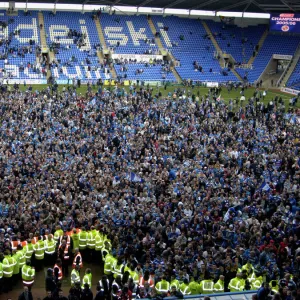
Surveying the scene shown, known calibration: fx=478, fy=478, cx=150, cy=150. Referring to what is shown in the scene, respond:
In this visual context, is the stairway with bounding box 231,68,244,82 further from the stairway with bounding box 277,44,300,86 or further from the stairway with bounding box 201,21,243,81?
the stairway with bounding box 277,44,300,86

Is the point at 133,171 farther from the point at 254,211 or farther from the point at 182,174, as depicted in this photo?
the point at 254,211

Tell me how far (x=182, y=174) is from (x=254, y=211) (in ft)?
11.5

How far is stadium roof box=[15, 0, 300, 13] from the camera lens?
4569cm

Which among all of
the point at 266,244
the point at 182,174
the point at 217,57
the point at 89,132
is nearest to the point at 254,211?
the point at 266,244

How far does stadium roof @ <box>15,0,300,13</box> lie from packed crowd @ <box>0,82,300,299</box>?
22.7m

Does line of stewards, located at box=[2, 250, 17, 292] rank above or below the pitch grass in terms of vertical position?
below

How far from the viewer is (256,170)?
58.9ft

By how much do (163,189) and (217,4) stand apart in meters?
36.4

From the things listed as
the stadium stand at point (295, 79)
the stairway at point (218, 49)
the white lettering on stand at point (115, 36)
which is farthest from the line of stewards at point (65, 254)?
the white lettering on stand at point (115, 36)

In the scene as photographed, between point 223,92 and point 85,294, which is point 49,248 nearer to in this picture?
point 85,294

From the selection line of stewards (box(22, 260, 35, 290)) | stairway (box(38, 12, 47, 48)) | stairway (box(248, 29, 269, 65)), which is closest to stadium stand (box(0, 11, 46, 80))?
stairway (box(38, 12, 47, 48))

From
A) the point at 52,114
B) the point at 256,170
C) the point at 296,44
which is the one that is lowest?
the point at 256,170

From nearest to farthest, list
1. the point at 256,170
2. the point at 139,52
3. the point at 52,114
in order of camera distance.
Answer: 1. the point at 256,170
2. the point at 52,114
3. the point at 139,52

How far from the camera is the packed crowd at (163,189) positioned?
10617mm
